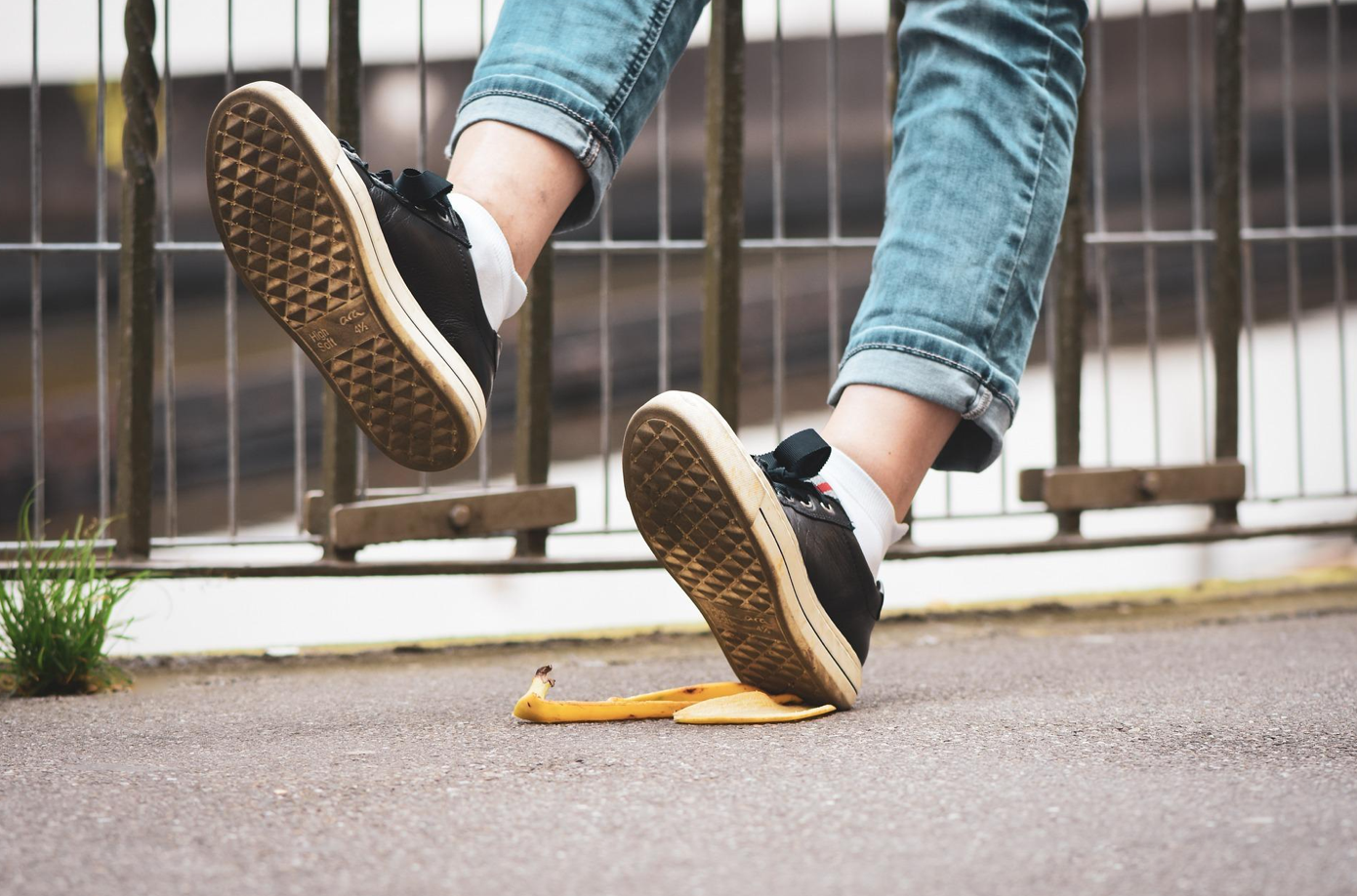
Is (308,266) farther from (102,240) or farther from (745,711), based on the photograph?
(102,240)

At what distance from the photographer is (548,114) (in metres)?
1.20

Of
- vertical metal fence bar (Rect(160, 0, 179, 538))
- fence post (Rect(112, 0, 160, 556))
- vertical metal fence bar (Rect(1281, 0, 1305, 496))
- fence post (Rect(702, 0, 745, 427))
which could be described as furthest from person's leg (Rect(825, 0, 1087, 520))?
vertical metal fence bar (Rect(1281, 0, 1305, 496))

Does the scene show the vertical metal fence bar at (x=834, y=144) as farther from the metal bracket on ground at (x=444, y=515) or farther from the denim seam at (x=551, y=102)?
the denim seam at (x=551, y=102)

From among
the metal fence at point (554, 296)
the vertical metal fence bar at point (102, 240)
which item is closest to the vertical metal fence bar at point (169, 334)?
the metal fence at point (554, 296)

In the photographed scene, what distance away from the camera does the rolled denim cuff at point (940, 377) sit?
1227 millimetres

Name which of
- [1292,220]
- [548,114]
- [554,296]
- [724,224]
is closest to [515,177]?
[548,114]

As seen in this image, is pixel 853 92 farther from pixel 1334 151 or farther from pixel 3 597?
pixel 3 597

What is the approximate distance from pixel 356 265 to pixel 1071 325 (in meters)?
1.58

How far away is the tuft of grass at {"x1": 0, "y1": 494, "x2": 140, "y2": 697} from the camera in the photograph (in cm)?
155

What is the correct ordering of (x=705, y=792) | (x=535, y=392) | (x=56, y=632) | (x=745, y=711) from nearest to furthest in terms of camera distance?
(x=705, y=792)
(x=745, y=711)
(x=56, y=632)
(x=535, y=392)

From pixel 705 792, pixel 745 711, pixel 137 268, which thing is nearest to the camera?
pixel 705 792

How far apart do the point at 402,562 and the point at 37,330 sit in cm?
82

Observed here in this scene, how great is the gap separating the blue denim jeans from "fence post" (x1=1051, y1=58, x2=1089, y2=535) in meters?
1.03

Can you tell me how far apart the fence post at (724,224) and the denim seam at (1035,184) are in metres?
0.92
